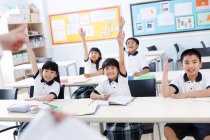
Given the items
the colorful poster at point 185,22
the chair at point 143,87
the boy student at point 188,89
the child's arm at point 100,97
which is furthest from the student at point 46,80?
the colorful poster at point 185,22

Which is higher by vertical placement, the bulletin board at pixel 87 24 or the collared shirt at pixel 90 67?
the bulletin board at pixel 87 24

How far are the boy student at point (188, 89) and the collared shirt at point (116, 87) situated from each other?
17.1 inches

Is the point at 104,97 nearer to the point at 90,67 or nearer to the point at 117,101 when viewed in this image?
the point at 117,101

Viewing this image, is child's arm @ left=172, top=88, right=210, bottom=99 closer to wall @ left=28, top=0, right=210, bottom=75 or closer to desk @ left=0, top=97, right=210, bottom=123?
desk @ left=0, top=97, right=210, bottom=123

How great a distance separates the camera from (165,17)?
6973mm

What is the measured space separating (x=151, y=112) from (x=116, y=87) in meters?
0.77

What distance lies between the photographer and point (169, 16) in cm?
694

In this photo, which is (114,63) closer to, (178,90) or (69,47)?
(178,90)

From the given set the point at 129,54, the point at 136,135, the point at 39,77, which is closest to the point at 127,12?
the point at 129,54

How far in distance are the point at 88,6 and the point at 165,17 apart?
79.0 inches

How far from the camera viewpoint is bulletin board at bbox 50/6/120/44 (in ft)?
23.9

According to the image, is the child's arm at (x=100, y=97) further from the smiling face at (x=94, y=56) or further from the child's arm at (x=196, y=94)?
the smiling face at (x=94, y=56)

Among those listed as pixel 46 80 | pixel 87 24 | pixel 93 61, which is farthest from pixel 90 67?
pixel 87 24

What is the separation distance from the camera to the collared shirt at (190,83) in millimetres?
2395
